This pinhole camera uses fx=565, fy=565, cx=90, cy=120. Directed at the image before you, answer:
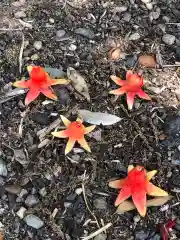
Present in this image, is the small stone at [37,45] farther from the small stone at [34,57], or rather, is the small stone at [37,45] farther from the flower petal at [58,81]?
the flower petal at [58,81]

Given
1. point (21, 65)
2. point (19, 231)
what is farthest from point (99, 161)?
point (21, 65)

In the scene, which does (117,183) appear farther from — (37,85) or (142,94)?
(37,85)

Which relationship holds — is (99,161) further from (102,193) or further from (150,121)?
(150,121)

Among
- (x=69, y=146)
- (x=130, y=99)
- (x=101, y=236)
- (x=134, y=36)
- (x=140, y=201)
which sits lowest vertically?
(x=101, y=236)

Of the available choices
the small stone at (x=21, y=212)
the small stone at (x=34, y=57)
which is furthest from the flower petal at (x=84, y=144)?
the small stone at (x=34, y=57)

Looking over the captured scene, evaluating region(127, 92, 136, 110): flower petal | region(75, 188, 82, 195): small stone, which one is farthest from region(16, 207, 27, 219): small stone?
region(127, 92, 136, 110): flower petal

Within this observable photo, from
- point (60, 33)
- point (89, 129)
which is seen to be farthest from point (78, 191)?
point (60, 33)
